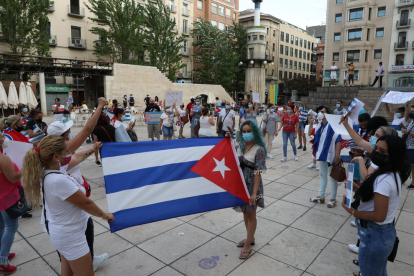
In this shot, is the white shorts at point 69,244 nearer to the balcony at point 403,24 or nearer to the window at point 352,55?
the window at point 352,55

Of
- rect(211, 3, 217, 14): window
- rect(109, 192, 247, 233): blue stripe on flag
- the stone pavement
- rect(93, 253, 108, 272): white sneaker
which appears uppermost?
rect(211, 3, 217, 14): window

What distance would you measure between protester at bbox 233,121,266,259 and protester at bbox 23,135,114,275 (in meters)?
1.92

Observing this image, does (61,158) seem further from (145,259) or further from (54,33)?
(54,33)

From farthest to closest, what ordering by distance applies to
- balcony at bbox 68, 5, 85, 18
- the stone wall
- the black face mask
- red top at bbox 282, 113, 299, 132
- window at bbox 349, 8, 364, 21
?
1. window at bbox 349, 8, 364, 21
2. balcony at bbox 68, 5, 85, 18
3. the stone wall
4. red top at bbox 282, 113, 299, 132
5. the black face mask

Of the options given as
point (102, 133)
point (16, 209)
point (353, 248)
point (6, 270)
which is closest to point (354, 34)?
point (102, 133)

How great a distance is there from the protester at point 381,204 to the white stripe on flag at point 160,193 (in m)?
1.72

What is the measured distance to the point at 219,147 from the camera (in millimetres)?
3559

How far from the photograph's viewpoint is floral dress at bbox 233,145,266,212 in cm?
341

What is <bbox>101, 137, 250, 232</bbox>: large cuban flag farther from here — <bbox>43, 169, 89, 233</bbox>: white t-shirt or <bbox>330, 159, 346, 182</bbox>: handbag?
<bbox>330, 159, 346, 182</bbox>: handbag

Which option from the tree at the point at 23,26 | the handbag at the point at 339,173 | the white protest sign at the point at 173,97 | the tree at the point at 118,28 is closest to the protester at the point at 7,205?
the handbag at the point at 339,173

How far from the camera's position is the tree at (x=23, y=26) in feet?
75.9

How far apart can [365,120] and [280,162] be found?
182 inches

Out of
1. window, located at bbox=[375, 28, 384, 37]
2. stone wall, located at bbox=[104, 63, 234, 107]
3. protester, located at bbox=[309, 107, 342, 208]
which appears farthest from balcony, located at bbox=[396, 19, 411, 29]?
protester, located at bbox=[309, 107, 342, 208]

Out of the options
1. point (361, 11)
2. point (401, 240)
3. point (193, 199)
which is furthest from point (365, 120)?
point (361, 11)
